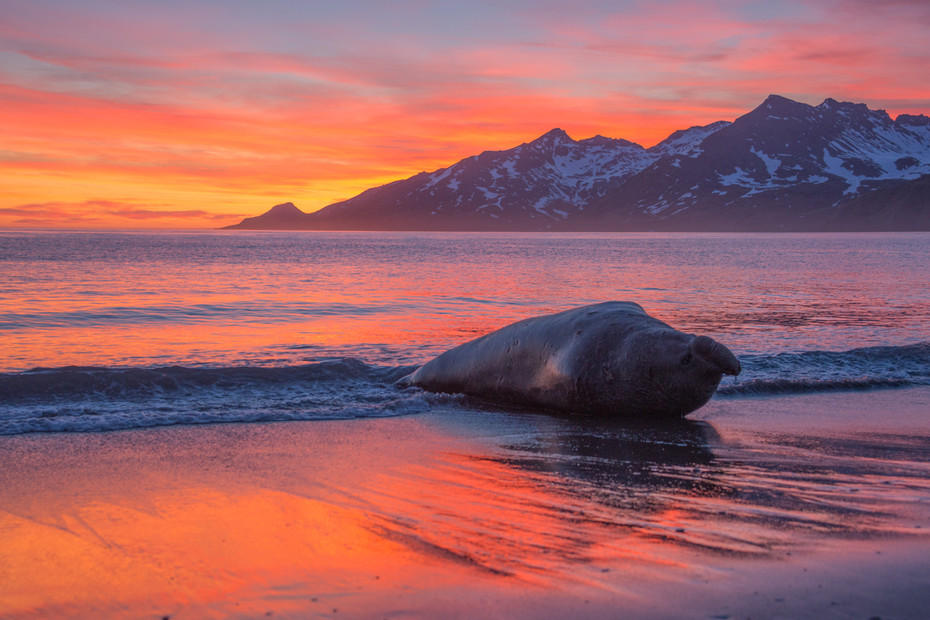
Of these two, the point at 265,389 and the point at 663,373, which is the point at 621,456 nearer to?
the point at 663,373

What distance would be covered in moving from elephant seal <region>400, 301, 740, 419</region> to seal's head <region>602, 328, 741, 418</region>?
1 cm

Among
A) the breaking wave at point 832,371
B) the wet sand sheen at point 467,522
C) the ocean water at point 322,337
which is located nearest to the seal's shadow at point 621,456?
the wet sand sheen at point 467,522

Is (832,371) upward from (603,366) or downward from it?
downward

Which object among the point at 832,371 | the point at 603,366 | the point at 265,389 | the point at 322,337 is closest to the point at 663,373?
the point at 603,366

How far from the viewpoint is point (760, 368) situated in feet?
40.2

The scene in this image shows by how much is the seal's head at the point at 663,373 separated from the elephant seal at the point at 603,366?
0.04ft

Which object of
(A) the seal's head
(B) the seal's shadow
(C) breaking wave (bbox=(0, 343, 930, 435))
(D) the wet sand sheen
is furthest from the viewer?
(C) breaking wave (bbox=(0, 343, 930, 435))

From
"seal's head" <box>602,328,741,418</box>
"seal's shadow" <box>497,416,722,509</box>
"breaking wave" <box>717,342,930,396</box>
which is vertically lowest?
"seal's shadow" <box>497,416,722,509</box>

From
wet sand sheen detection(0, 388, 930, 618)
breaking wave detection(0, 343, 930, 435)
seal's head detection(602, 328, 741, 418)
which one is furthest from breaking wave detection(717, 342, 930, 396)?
wet sand sheen detection(0, 388, 930, 618)

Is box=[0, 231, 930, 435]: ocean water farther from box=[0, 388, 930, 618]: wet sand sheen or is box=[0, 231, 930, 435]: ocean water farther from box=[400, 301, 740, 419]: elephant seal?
box=[0, 388, 930, 618]: wet sand sheen

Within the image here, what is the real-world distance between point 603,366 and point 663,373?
0.69 meters

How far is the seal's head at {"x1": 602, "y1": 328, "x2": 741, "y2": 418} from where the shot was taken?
8.73m

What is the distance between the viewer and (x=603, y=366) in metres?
9.11

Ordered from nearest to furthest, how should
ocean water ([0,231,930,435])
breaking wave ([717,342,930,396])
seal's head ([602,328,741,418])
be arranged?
seal's head ([602,328,741,418])
ocean water ([0,231,930,435])
breaking wave ([717,342,930,396])
